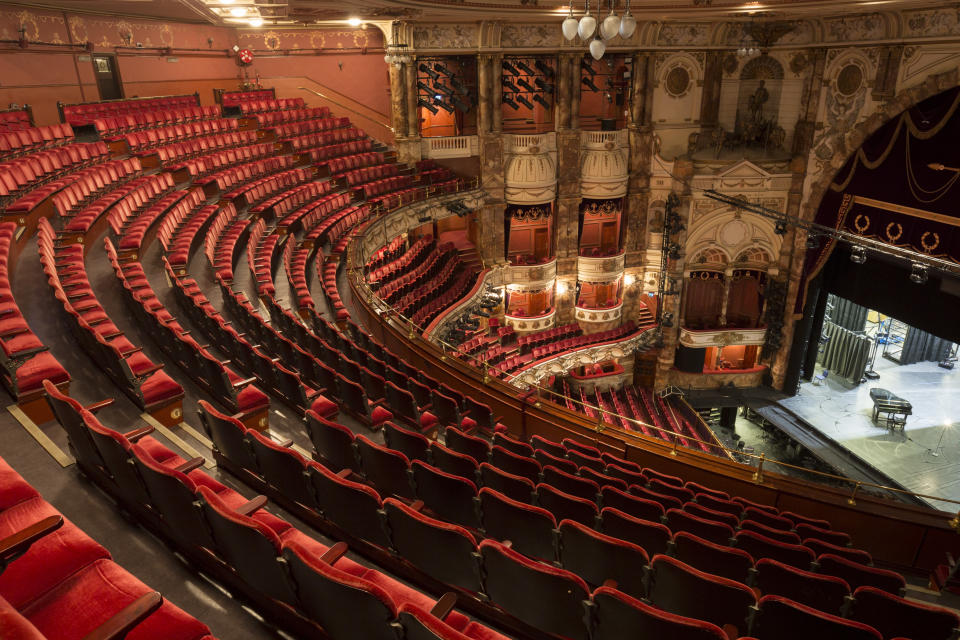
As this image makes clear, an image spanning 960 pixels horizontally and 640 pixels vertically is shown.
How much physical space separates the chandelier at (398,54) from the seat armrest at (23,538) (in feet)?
29.6

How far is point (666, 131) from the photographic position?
1070 centimetres

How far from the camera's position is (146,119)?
26.9 ft

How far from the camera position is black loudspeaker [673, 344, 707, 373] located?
11.2 metres

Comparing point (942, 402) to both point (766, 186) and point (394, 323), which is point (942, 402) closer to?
point (766, 186)

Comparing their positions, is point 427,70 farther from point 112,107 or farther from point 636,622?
point 636,622

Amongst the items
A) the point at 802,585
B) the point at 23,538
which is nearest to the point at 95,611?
the point at 23,538

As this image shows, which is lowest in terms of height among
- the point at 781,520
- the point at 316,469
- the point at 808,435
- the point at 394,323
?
the point at 808,435

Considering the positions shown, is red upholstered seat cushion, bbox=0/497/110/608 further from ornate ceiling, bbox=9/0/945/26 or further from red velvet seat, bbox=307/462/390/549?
ornate ceiling, bbox=9/0/945/26

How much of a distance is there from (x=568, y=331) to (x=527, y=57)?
5021 mm

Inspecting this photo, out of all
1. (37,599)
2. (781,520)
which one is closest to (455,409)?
(781,520)

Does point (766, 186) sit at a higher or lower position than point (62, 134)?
lower

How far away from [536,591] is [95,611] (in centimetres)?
115

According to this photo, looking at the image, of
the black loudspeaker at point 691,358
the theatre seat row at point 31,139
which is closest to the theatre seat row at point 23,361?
the theatre seat row at point 31,139

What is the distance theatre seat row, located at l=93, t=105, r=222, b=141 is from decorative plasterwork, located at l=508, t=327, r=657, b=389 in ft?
21.7
